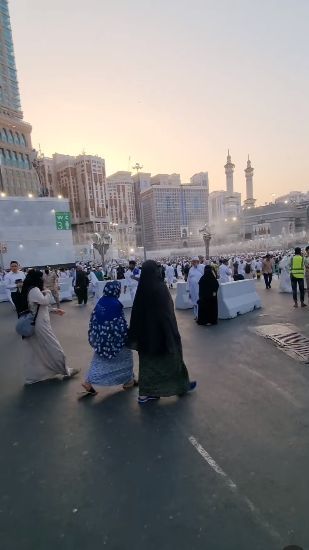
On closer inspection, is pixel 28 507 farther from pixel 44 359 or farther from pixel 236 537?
pixel 44 359

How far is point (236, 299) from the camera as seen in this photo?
905 centimetres

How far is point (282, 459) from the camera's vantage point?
2.85 m

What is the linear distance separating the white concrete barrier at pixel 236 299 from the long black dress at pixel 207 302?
56cm

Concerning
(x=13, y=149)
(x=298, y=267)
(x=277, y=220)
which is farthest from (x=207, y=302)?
(x=277, y=220)

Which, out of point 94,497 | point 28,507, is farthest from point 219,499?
point 28,507

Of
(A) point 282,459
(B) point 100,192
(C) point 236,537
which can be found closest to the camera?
(C) point 236,537

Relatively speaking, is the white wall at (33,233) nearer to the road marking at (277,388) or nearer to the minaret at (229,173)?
the road marking at (277,388)

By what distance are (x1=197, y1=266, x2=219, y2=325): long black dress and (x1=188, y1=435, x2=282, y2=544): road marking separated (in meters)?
4.73

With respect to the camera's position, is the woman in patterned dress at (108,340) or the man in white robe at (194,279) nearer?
the woman in patterned dress at (108,340)

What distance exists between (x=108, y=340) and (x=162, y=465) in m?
1.75

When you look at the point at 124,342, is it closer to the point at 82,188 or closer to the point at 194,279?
the point at 194,279

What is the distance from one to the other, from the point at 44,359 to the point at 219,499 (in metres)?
3.44

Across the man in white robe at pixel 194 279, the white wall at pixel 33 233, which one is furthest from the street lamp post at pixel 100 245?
the man in white robe at pixel 194 279

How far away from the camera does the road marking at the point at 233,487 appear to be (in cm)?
214
